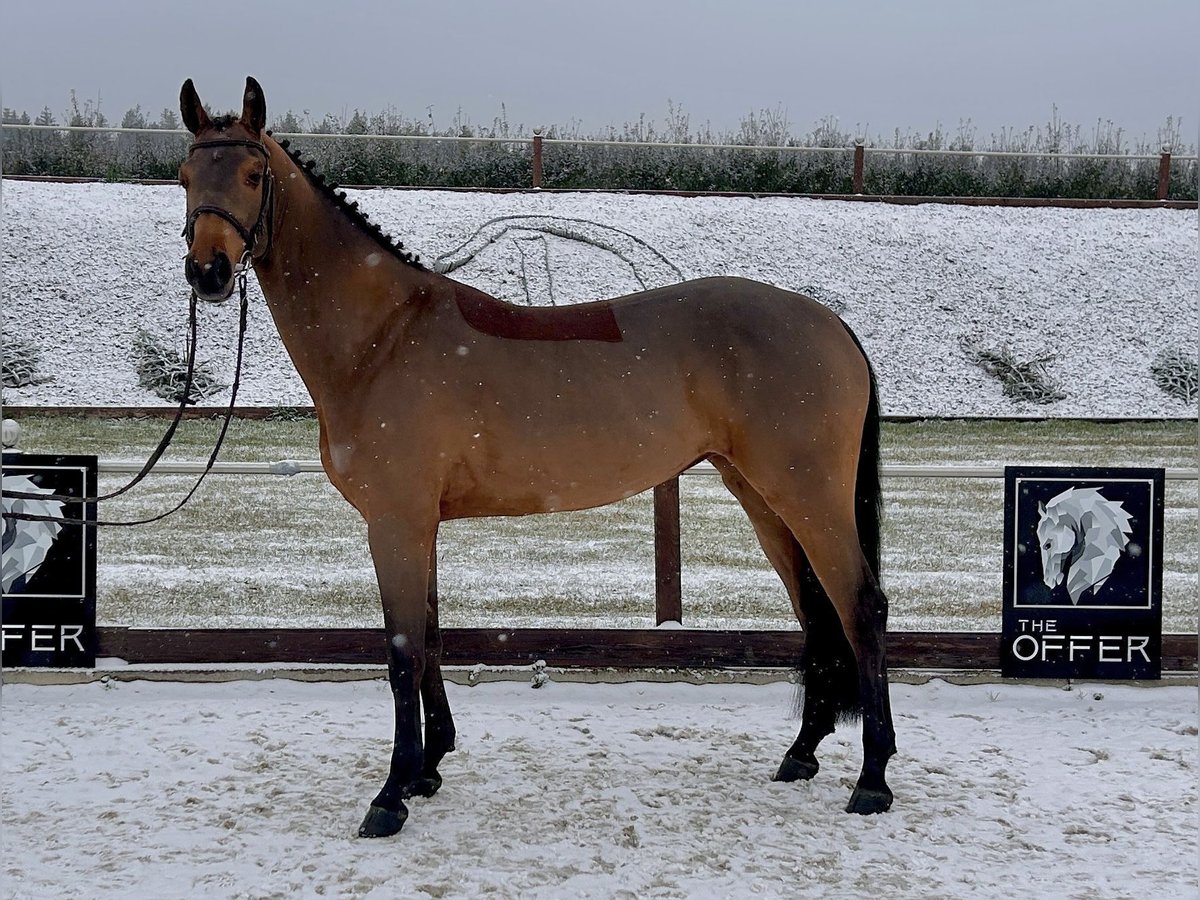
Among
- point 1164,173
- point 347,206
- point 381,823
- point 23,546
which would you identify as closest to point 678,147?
point 1164,173

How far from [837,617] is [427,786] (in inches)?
Result: 62.0

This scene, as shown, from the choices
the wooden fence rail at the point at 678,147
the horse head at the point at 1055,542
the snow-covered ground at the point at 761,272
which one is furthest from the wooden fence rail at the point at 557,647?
the wooden fence rail at the point at 678,147

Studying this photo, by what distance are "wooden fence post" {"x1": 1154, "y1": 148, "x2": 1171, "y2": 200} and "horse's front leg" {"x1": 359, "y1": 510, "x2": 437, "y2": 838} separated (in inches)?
751

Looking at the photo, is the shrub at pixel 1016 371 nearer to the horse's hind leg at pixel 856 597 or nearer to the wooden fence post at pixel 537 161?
the wooden fence post at pixel 537 161

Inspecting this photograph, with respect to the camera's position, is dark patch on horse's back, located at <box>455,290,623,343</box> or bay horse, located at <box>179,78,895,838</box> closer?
bay horse, located at <box>179,78,895,838</box>

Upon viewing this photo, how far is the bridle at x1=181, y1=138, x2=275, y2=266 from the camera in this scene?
3.03 m

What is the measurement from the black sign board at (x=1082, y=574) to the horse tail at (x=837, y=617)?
1042 millimetres

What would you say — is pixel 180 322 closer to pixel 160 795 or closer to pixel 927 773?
pixel 160 795

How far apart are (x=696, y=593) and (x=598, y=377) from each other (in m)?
2.95

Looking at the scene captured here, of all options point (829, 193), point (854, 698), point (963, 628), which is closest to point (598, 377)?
point (854, 698)

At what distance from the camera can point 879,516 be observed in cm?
377

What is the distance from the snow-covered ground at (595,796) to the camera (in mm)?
2871

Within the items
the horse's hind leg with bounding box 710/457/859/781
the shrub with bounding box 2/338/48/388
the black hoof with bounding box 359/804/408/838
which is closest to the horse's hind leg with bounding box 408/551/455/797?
the black hoof with bounding box 359/804/408/838

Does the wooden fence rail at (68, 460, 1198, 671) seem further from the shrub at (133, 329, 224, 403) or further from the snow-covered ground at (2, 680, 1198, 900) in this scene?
the shrub at (133, 329, 224, 403)
